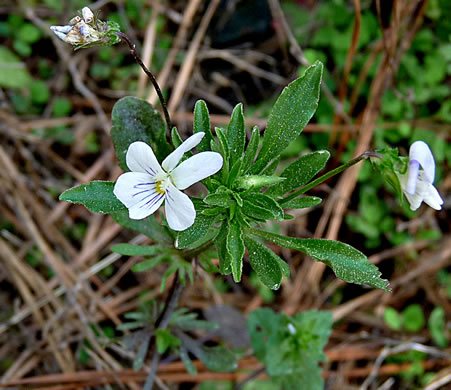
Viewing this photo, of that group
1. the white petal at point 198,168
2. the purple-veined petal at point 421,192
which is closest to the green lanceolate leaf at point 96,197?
the white petal at point 198,168

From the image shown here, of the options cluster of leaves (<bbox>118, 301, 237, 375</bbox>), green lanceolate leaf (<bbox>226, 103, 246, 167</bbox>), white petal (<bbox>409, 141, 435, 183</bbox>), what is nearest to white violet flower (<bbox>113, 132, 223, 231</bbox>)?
green lanceolate leaf (<bbox>226, 103, 246, 167</bbox>)

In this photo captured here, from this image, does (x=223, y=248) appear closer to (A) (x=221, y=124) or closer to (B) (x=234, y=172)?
(B) (x=234, y=172)

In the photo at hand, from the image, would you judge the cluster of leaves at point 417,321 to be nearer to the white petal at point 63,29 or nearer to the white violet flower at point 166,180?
the white violet flower at point 166,180

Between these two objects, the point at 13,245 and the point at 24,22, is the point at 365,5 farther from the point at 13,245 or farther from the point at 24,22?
the point at 13,245

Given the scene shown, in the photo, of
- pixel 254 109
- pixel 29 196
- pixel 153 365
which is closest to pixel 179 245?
pixel 153 365

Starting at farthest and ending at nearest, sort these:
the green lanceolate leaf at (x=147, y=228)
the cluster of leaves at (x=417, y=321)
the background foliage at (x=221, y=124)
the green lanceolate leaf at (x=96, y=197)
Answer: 1. the cluster of leaves at (x=417, y=321)
2. the background foliage at (x=221, y=124)
3. the green lanceolate leaf at (x=147, y=228)
4. the green lanceolate leaf at (x=96, y=197)

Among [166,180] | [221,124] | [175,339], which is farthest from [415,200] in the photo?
[221,124]
